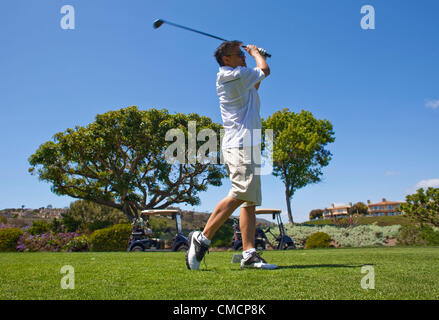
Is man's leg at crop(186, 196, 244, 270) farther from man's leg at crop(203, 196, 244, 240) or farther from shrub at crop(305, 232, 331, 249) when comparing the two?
shrub at crop(305, 232, 331, 249)

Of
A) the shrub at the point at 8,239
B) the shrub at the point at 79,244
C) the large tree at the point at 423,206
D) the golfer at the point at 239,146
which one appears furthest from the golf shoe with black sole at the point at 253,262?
the large tree at the point at 423,206

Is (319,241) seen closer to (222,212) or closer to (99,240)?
(99,240)

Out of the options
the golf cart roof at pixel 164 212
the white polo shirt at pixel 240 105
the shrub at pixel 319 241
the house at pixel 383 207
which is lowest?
the house at pixel 383 207

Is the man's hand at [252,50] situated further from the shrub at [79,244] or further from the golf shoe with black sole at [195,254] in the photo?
the shrub at [79,244]

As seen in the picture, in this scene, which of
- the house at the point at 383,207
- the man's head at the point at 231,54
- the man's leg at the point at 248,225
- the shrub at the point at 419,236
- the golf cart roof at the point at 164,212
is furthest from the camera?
the house at the point at 383,207

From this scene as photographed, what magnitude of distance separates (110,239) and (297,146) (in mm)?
17308

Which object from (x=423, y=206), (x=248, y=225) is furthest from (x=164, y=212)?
(x=423, y=206)

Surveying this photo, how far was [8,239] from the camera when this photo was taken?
17.1 metres

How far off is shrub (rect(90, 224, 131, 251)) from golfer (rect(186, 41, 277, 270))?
14.0 m

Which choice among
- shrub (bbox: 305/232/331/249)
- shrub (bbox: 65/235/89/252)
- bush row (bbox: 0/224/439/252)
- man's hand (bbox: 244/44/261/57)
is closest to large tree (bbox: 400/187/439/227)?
bush row (bbox: 0/224/439/252)

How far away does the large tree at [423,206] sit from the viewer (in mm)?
20156

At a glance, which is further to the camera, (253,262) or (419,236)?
(419,236)

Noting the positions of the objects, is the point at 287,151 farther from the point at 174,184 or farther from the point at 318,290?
the point at 318,290

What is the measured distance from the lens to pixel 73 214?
2372 centimetres
